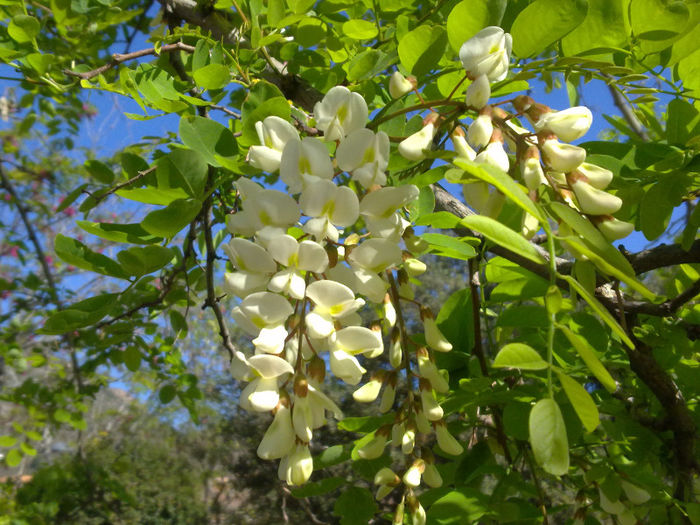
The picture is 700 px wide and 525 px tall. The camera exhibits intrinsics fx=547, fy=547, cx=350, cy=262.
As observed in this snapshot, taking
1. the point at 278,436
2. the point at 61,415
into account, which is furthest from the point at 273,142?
the point at 61,415

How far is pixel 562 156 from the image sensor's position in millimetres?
376

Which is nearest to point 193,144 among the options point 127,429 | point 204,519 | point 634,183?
point 634,183

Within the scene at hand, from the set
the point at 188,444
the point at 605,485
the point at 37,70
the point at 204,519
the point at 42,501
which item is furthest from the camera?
the point at 188,444

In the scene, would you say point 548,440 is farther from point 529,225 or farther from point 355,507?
point 355,507

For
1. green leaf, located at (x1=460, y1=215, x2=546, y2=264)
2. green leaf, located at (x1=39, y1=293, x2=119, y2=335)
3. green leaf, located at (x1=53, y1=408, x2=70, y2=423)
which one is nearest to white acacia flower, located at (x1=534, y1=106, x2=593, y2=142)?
green leaf, located at (x1=460, y1=215, x2=546, y2=264)

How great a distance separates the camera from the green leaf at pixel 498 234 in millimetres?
334

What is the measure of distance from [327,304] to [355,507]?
41 centimetres

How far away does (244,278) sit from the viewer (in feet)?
1.47

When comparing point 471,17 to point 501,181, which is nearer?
point 501,181

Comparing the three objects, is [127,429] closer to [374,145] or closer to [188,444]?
[188,444]

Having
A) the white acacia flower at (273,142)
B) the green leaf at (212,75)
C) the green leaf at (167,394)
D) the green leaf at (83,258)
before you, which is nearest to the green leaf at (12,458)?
the green leaf at (167,394)

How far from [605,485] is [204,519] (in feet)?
16.5

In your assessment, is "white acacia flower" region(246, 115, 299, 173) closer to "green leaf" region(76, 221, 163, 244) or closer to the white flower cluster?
the white flower cluster

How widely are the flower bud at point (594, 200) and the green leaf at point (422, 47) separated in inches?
7.7
